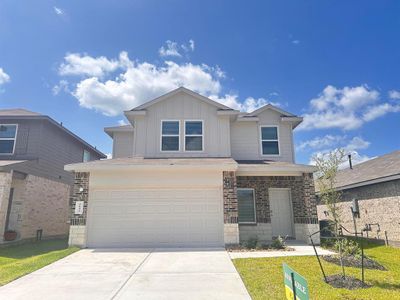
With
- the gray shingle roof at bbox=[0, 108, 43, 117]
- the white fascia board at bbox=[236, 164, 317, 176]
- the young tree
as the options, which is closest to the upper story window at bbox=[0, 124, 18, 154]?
the gray shingle roof at bbox=[0, 108, 43, 117]

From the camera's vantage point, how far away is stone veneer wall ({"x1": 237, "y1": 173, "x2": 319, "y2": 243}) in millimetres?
10680

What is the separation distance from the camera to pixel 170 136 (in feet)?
41.2

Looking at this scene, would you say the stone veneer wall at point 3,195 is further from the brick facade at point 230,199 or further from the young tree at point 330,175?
the young tree at point 330,175

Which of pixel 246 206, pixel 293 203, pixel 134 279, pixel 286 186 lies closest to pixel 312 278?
pixel 134 279

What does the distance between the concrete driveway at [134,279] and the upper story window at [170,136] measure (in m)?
5.42

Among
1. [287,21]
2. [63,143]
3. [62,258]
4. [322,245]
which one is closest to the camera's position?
[62,258]

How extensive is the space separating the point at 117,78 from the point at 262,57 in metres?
7.49

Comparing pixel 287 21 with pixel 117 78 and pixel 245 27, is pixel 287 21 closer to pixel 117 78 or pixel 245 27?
pixel 245 27

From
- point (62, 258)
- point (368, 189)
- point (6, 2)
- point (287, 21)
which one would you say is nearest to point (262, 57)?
point (287, 21)

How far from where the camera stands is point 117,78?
13570 millimetres

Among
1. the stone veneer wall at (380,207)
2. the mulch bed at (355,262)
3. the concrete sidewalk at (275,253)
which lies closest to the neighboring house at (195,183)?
the concrete sidewalk at (275,253)

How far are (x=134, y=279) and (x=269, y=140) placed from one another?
32.2 ft

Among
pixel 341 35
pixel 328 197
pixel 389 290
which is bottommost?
pixel 389 290

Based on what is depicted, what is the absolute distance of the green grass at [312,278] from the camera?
4.70 metres
